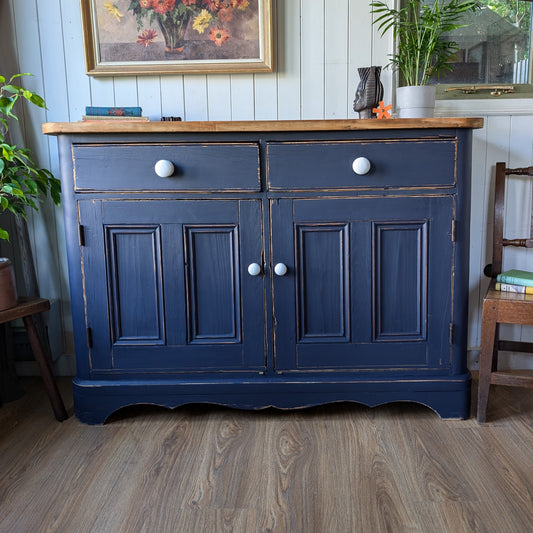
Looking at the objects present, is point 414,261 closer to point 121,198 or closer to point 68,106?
point 121,198

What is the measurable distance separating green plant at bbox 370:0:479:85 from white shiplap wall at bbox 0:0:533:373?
0.21 ft

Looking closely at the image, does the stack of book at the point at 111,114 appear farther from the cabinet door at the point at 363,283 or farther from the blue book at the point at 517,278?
the blue book at the point at 517,278

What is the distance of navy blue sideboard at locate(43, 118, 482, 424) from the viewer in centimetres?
149

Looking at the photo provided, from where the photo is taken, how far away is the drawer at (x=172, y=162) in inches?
58.6

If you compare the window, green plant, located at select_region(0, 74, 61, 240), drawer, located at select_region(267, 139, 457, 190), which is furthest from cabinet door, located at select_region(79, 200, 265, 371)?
the window

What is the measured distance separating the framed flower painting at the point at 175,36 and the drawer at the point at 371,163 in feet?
1.85

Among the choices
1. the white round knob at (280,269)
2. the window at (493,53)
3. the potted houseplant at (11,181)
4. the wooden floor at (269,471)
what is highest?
the window at (493,53)

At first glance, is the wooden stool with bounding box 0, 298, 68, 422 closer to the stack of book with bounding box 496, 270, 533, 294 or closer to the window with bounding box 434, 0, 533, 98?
the stack of book with bounding box 496, 270, 533, 294

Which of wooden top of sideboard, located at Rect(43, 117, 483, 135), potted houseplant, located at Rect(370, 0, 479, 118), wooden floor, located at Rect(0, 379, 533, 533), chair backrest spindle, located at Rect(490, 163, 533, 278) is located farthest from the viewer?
chair backrest spindle, located at Rect(490, 163, 533, 278)

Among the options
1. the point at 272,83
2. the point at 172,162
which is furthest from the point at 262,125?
the point at 272,83

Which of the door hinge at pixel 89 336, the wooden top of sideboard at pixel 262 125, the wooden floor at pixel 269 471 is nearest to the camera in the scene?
Answer: the wooden floor at pixel 269 471

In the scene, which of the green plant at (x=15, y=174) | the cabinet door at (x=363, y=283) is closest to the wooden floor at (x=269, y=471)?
the cabinet door at (x=363, y=283)

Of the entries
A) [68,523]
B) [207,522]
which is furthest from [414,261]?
[68,523]

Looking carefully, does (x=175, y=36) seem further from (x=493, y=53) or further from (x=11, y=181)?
(x=493, y=53)
